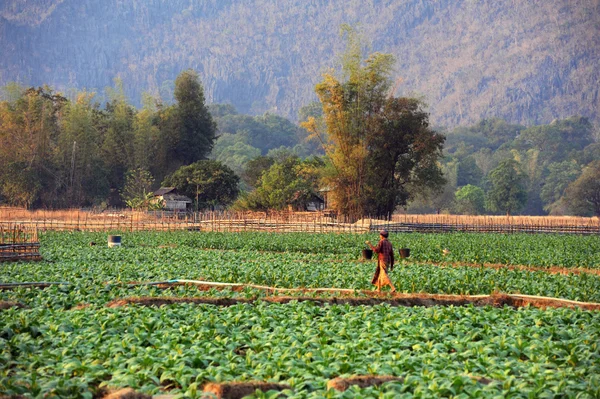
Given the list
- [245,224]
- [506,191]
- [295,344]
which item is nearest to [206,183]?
[245,224]

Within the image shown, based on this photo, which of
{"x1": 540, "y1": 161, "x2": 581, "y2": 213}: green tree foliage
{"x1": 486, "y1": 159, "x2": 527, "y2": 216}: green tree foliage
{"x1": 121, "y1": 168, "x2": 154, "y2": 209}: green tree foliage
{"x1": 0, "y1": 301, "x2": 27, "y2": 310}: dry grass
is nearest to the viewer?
{"x1": 0, "y1": 301, "x2": 27, "y2": 310}: dry grass

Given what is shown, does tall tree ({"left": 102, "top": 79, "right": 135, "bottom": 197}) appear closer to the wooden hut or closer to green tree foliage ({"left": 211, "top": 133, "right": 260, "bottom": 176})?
the wooden hut

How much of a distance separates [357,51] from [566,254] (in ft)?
82.9

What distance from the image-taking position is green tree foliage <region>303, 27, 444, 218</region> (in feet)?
151

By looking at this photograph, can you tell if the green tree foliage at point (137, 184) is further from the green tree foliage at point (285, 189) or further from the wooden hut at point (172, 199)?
the green tree foliage at point (285, 189)

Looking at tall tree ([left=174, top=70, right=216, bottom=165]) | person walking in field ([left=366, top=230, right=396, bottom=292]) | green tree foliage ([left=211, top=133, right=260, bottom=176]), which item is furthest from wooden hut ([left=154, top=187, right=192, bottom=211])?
person walking in field ([left=366, top=230, right=396, bottom=292])

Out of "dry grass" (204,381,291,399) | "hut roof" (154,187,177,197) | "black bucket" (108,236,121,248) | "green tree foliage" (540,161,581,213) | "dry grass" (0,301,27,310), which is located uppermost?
"green tree foliage" (540,161,581,213)

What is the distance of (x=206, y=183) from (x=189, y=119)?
39.9ft

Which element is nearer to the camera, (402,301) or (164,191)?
(402,301)

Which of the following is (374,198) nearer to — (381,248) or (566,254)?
(566,254)

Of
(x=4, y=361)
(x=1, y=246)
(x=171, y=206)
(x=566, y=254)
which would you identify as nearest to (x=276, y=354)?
(x=4, y=361)

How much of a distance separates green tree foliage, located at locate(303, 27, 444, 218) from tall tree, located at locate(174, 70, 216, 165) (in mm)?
21699

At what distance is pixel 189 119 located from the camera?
66.6m

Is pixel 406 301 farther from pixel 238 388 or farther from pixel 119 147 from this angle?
pixel 119 147
